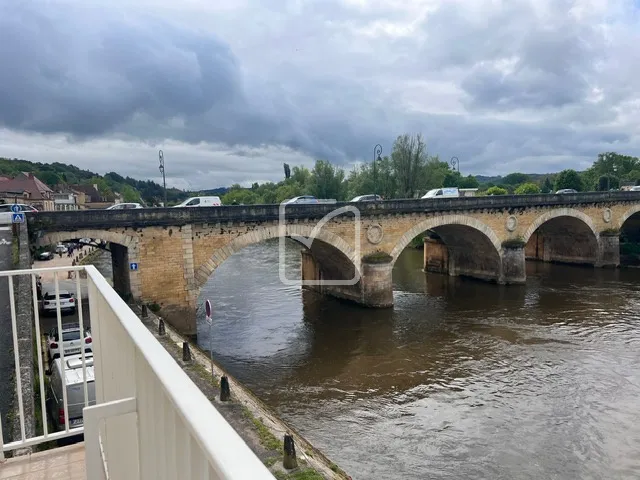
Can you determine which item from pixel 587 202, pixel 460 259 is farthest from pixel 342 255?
pixel 587 202

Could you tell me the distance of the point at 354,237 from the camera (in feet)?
67.2

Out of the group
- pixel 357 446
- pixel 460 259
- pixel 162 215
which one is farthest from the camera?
pixel 460 259

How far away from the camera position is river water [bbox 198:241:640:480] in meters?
9.41

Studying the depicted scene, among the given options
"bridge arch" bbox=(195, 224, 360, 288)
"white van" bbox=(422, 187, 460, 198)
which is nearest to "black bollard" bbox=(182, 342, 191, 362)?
"bridge arch" bbox=(195, 224, 360, 288)

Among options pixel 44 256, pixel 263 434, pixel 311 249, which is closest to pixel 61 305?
pixel 311 249

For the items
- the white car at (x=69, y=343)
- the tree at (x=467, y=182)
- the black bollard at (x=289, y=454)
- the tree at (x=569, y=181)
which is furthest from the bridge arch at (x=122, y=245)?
the tree at (x=467, y=182)

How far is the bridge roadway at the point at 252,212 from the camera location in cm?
1470

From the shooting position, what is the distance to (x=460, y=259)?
28.1 metres

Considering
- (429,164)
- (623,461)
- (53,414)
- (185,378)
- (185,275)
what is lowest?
(623,461)

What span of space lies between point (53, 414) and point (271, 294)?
15337 mm

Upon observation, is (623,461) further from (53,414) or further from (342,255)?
(342,255)

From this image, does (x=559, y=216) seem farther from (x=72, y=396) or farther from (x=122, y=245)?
(x=72, y=396)

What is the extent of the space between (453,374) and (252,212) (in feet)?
29.6

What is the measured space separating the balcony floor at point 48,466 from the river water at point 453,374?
655cm
